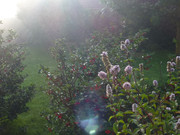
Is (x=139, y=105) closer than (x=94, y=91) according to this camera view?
Yes

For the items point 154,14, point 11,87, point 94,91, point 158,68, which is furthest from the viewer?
point 158,68

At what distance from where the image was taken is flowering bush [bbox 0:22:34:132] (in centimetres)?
355

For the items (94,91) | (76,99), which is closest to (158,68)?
(94,91)

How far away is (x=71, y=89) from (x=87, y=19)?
26.2 feet

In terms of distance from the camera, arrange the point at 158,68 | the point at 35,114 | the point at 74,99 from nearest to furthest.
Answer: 1. the point at 74,99
2. the point at 35,114
3. the point at 158,68

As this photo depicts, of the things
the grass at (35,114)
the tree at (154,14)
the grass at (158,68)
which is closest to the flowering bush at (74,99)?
the grass at (35,114)

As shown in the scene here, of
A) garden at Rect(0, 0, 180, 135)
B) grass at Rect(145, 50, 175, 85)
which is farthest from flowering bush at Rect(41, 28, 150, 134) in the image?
grass at Rect(145, 50, 175, 85)

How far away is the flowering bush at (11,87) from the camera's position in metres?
3.55

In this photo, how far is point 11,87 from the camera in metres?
3.80

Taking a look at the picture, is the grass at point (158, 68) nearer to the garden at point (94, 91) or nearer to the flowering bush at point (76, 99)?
the garden at point (94, 91)

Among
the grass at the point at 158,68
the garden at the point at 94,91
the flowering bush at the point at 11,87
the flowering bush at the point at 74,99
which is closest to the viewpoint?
the garden at the point at 94,91

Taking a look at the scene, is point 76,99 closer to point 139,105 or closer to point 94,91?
point 94,91

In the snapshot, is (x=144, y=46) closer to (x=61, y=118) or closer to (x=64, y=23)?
(x=64, y=23)

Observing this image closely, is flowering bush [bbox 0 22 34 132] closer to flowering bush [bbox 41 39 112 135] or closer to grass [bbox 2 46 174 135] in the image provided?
grass [bbox 2 46 174 135]
